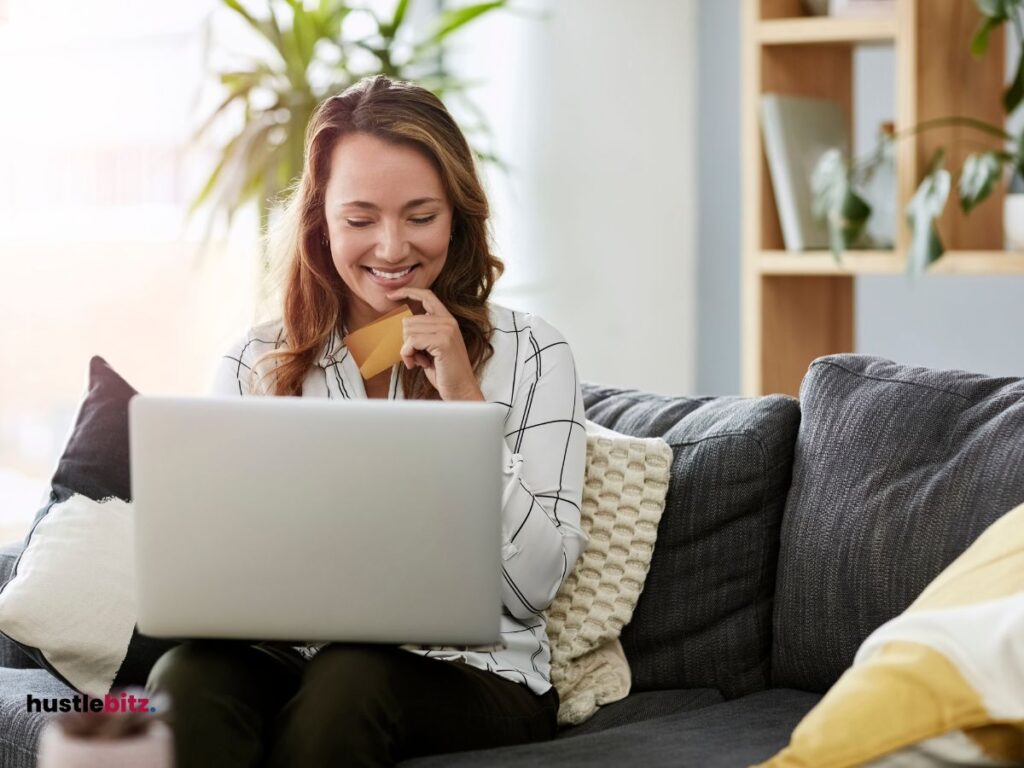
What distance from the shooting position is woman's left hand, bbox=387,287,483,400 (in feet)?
5.88

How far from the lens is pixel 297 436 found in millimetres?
1318

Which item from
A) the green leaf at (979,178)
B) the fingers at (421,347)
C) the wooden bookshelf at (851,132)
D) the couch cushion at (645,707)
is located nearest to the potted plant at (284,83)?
the wooden bookshelf at (851,132)

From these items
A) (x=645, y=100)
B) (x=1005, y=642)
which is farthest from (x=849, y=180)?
(x=1005, y=642)

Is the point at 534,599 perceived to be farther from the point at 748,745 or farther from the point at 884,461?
the point at 884,461

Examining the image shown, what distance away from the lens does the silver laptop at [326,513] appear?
1319 millimetres

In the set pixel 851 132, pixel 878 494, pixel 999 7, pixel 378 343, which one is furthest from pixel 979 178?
pixel 378 343

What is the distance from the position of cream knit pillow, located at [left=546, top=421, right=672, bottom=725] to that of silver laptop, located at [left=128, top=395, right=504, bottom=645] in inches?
21.1

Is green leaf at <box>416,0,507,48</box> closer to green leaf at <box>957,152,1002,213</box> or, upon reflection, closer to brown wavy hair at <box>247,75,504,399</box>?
green leaf at <box>957,152,1002,213</box>

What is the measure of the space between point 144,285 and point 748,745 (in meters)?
3.08

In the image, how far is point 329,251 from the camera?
2.05m

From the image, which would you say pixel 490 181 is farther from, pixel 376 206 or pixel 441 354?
pixel 441 354

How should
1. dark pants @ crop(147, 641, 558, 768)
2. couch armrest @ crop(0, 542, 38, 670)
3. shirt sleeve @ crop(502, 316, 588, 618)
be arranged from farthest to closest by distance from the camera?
couch armrest @ crop(0, 542, 38, 670) → shirt sleeve @ crop(502, 316, 588, 618) → dark pants @ crop(147, 641, 558, 768)

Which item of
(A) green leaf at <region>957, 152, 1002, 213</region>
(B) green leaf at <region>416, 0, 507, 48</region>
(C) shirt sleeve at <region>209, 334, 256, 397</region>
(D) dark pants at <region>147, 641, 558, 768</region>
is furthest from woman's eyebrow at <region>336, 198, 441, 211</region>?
(B) green leaf at <region>416, 0, 507, 48</region>

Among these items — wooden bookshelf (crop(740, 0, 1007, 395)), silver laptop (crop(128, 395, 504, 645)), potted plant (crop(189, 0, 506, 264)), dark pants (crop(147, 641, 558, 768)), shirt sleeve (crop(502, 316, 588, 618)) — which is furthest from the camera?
potted plant (crop(189, 0, 506, 264))
